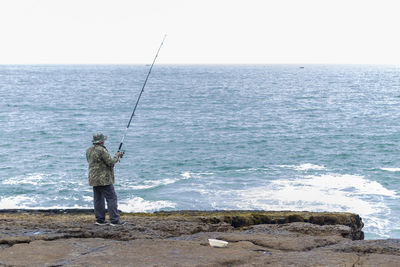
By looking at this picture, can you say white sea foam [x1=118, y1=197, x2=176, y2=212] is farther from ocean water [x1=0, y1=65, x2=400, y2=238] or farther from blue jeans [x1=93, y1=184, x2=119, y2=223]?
blue jeans [x1=93, y1=184, x2=119, y2=223]

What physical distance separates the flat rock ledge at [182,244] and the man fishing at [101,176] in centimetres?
29

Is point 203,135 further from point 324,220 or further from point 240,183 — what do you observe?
point 324,220

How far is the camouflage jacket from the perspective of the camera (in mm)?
7770

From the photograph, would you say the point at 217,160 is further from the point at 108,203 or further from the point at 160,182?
the point at 108,203

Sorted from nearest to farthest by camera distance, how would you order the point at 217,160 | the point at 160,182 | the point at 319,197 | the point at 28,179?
the point at 319,197 < the point at 160,182 < the point at 28,179 < the point at 217,160

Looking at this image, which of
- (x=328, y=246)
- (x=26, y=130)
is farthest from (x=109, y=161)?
(x=26, y=130)

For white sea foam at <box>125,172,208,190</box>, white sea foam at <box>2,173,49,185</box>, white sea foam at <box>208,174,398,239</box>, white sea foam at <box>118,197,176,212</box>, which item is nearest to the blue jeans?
white sea foam at <box>118,197,176,212</box>

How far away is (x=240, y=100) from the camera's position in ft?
221

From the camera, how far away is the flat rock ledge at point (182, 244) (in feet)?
18.8

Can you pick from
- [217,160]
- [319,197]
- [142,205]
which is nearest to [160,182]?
[142,205]

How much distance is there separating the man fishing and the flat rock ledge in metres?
0.29

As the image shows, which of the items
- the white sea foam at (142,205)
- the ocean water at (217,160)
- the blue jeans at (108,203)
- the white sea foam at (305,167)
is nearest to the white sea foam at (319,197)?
the ocean water at (217,160)

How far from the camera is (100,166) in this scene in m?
7.83

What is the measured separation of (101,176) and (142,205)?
10.6 metres
